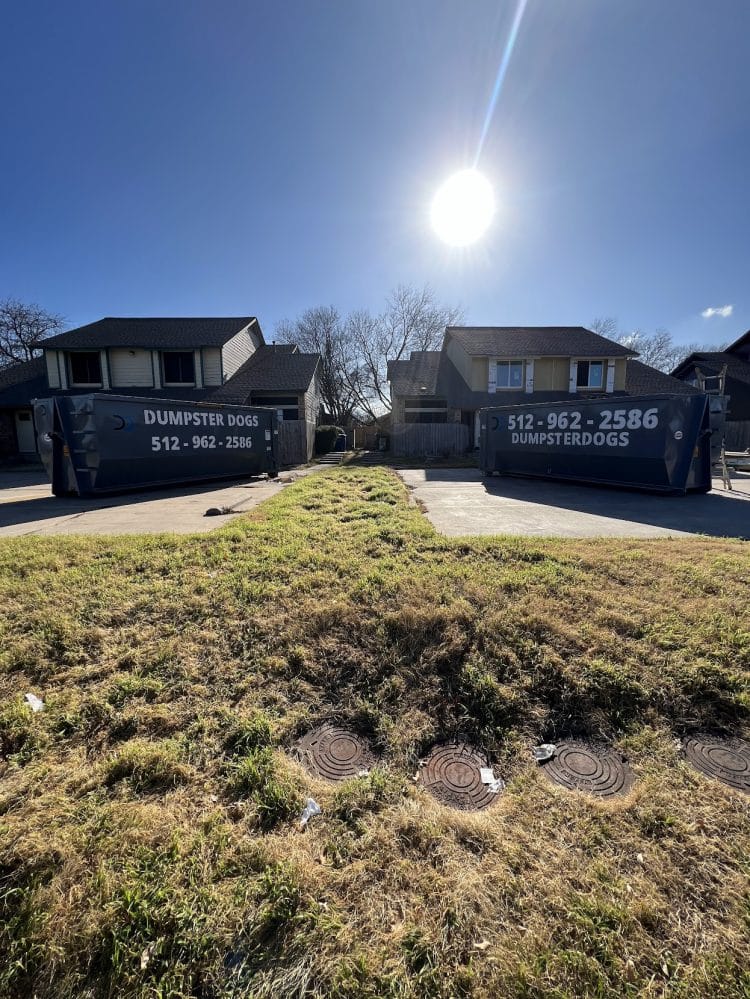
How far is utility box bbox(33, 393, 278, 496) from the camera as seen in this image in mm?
8047

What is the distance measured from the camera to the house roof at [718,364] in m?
27.1

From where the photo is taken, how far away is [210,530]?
534 centimetres

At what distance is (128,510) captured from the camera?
278 inches

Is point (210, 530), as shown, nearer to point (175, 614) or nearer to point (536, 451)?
point (175, 614)

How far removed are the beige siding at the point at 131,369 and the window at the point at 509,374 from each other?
16964 millimetres

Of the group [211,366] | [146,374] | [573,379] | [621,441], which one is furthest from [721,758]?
[146,374]

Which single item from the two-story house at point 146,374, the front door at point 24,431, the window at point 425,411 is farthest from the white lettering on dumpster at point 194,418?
the front door at point 24,431

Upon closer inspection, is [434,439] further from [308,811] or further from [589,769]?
[308,811]

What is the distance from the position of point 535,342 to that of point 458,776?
937 inches

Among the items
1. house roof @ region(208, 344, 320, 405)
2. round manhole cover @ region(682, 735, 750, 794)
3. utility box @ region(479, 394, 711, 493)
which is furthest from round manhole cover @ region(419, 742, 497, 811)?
house roof @ region(208, 344, 320, 405)

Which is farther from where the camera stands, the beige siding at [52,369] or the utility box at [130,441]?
the beige siding at [52,369]

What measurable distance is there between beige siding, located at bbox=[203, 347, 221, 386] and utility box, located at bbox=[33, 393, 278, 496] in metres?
10.2

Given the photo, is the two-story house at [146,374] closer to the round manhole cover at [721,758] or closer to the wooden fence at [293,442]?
the wooden fence at [293,442]

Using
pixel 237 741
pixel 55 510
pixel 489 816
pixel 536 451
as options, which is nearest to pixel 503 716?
pixel 489 816
